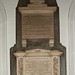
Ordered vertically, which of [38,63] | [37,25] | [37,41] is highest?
[37,25]

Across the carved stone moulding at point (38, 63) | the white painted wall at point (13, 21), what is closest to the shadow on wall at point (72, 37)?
the white painted wall at point (13, 21)

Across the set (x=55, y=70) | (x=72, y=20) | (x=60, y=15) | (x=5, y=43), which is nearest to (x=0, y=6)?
(x=5, y=43)

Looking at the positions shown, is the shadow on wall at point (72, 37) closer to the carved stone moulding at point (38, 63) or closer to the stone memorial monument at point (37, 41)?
the stone memorial monument at point (37, 41)

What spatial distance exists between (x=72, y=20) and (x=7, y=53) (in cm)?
163

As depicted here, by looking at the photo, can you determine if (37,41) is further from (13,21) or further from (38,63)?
(13,21)

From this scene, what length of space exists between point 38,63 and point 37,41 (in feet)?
1.60

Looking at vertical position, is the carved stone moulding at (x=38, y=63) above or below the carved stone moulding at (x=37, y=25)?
below

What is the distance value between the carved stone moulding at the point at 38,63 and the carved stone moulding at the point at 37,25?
248 millimetres

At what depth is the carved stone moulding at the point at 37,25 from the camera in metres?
3.04

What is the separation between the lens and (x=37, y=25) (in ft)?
10.1

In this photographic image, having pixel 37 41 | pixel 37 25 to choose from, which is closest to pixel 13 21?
pixel 37 25

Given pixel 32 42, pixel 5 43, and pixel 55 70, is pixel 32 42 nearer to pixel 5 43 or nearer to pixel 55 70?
pixel 5 43

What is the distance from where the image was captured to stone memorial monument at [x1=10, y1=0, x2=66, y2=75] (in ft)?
9.84

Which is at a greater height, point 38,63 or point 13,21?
point 13,21
